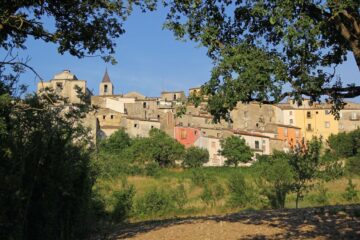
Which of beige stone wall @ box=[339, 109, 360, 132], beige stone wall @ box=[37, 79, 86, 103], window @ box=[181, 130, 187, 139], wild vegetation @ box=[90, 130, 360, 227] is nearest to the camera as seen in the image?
beige stone wall @ box=[37, 79, 86, 103]

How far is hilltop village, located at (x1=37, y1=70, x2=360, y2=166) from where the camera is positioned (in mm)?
77625

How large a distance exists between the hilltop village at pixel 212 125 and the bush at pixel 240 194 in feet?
153

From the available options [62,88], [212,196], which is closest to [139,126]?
[212,196]

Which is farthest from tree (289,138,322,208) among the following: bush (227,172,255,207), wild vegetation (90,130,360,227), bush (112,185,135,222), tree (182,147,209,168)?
tree (182,147,209,168)

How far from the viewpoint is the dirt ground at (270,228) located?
10.1 m

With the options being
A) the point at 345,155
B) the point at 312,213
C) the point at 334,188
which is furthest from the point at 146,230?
the point at 345,155

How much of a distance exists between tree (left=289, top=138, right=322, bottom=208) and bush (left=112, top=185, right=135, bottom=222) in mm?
6677

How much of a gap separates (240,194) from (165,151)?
4336 centimetres

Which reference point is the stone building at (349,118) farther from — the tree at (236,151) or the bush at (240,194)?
the bush at (240,194)

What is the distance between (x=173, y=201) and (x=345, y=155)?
5118 cm

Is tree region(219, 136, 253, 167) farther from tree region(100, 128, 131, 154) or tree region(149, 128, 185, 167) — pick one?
tree region(100, 128, 131, 154)

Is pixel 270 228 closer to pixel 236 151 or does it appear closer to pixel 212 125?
pixel 236 151

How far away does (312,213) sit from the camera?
12.9m

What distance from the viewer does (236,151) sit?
6938 centimetres
